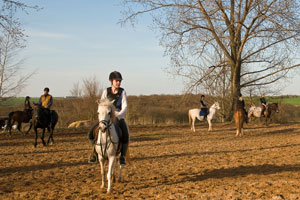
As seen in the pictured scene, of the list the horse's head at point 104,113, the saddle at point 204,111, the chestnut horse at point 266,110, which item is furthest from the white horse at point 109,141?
the chestnut horse at point 266,110

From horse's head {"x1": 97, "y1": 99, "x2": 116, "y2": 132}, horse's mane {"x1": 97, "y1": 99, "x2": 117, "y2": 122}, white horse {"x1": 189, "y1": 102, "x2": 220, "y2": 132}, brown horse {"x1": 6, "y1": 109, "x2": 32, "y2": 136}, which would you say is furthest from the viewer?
white horse {"x1": 189, "y1": 102, "x2": 220, "y2": 132}

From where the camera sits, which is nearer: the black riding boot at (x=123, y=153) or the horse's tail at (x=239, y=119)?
the black riding boot at (x=123, y=153)

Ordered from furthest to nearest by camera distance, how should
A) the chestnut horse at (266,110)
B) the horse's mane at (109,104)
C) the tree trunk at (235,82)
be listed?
the tree trunk at (235,82) → the chestnut horse at (266,110) → the horse's mane at (109,104)

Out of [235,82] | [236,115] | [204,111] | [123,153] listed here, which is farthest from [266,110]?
[123,153]

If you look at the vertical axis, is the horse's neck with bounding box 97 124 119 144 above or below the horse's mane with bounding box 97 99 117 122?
below

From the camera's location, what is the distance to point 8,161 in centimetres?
1114

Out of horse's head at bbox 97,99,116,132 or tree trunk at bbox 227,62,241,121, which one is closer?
horse's head at bbox 97,99,116,132

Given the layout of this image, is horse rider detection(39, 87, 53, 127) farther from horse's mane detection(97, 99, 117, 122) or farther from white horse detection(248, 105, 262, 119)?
white horse detection(248, 105, 262, 119)

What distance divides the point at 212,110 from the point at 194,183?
48.3ft

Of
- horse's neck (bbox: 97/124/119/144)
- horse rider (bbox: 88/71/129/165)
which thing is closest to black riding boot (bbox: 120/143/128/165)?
horse rider (bbox: 88/71/129/165)

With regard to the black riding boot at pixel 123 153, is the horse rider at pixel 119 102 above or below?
above

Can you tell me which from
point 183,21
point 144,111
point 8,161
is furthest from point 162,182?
point 144,111

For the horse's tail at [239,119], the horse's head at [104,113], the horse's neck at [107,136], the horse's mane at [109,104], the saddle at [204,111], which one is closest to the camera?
the horse's head at [104,113]

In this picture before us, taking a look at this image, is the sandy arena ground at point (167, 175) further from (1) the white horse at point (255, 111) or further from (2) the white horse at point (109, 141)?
(1) the white horse at point (255, 111)
